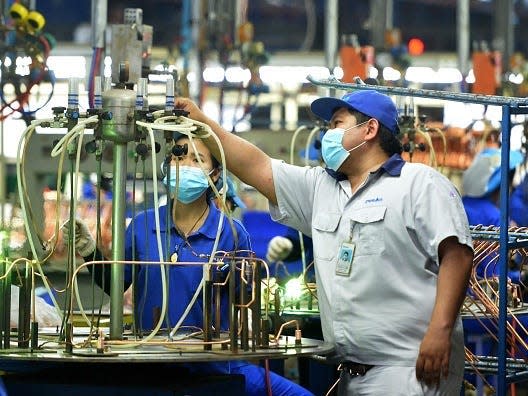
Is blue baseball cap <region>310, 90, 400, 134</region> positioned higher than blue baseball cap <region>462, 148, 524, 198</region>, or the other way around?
blue baseball cap <region>310, 90, 400, 134</region>

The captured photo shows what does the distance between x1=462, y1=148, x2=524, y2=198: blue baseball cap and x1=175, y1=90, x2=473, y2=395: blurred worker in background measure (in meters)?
3.14

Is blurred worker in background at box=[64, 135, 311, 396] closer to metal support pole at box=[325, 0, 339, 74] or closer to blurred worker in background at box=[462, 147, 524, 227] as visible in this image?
blurred worker in background at box=[462, 147, 524, 227]

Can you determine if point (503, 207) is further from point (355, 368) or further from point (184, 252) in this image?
point (184, 252)

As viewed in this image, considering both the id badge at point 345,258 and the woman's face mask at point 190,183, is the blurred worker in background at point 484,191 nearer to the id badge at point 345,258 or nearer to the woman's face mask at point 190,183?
the woman's face mask at point 190,183

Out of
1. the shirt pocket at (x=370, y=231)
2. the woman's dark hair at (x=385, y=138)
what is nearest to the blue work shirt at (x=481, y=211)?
the woman's dark hair at (x=385, y=138)

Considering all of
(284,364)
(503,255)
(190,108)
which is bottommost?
(284,364)

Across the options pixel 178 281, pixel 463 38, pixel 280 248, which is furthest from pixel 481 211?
pixel 463 38

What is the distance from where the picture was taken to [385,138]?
475 cm

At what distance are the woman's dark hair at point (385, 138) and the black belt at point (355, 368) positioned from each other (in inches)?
32.1

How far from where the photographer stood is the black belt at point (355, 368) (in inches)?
177

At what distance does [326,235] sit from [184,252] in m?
0.66

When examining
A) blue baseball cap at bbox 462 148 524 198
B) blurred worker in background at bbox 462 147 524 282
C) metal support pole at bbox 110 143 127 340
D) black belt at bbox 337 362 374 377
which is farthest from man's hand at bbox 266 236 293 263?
metal support pole at bbox 110 143 127 340

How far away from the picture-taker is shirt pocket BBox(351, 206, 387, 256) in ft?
14.7

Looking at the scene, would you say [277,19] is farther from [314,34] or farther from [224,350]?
[224,350]
